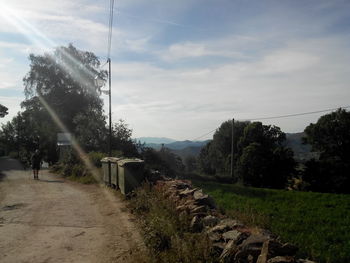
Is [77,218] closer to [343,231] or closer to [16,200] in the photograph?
[16,200]

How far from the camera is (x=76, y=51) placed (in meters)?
49.1

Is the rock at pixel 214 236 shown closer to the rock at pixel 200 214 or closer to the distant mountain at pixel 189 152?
the rock at pixel 200 214

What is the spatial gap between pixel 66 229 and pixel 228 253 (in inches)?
192

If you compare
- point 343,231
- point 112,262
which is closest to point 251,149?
point 343,231

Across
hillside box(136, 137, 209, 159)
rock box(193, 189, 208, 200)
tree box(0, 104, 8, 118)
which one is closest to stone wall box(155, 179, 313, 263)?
rock box(193, 189, 208, 200)

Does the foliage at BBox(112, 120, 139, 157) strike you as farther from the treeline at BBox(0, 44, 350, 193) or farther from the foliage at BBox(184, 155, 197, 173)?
the foliage at BBox(184, 155, 197, 173)

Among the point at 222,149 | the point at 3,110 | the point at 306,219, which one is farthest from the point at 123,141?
the point at 3,110

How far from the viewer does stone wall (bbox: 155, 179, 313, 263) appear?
5340 millimetres

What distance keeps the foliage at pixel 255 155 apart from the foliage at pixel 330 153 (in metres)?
3.30

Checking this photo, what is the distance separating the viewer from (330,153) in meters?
44.6

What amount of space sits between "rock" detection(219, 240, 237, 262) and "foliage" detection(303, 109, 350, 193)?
3868cm

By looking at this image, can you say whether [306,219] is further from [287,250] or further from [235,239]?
[287,250]

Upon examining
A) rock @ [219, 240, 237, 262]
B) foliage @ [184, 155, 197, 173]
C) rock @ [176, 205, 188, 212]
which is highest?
rock @ [176, 205, 188, 212]

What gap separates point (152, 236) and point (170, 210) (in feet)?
5.36
